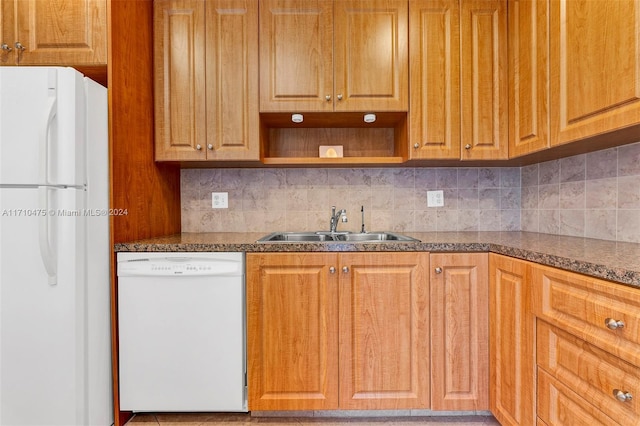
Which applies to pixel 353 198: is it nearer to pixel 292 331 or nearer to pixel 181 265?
pixel 292 331

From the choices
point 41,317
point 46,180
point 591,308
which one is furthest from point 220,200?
point 591,308

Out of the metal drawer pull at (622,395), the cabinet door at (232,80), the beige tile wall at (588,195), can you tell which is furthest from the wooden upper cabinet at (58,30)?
the beige tile wall at (588,195)

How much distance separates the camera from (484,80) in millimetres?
1800

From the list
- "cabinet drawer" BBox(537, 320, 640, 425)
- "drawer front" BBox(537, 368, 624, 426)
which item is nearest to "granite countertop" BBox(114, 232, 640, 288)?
"cabinet drawer" BBox(537, 320, 640, 425)

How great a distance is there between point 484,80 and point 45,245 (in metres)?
2.16

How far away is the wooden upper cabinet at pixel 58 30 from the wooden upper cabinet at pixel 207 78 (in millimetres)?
321

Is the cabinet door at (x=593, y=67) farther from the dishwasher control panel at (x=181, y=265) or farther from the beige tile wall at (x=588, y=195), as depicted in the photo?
the dishwasher control panel at (x=181, y=265)

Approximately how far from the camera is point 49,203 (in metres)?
1.32

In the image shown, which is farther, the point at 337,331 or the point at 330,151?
the point at 330,151

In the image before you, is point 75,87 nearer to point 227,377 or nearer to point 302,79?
point 302,79

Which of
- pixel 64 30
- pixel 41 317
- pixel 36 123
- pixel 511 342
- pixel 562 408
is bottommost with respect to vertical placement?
pixel 562 408

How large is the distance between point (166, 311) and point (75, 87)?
100 cm

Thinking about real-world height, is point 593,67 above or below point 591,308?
above

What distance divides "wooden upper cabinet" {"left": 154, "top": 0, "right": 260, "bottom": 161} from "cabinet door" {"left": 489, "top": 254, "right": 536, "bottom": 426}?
131 centimetres
